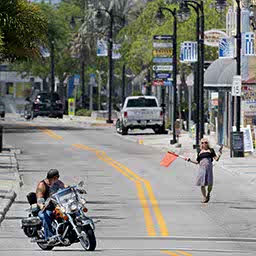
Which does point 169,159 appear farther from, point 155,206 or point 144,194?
point 144,194

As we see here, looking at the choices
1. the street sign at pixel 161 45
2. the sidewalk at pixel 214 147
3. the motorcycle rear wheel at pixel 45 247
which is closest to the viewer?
the motorcycle rear wheel at pixel 45 247

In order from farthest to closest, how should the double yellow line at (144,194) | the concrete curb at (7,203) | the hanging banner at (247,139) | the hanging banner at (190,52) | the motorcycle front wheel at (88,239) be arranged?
the hanging banner at (190,52)
the hanging banner at (247,139)
the concrete curb at (7,203)
the double yellow line at (144,194)
the motorcycle front wheel at (88,239)

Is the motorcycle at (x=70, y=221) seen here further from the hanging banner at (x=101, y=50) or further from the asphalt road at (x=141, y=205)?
the hanging banner at (x=101, y=50)

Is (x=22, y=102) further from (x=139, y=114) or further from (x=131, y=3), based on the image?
(x=139, y=114)

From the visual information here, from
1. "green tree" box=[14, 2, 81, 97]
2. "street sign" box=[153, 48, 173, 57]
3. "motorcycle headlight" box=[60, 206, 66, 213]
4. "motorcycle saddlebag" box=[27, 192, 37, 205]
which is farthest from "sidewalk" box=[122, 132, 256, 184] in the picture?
"green tree" box=[14, 2, 81, 97]

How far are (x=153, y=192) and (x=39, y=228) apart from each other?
1315 centimetres

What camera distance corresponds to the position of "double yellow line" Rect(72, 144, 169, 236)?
23.0 metres

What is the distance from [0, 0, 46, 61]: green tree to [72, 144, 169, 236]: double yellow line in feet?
16.6

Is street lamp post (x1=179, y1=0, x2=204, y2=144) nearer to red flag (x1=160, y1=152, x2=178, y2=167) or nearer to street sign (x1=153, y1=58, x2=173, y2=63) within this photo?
street sign (x1=153, y1=58, x2=173, y2=63)

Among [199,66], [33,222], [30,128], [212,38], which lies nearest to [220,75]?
[199,66]

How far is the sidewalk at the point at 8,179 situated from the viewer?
27.1 meters

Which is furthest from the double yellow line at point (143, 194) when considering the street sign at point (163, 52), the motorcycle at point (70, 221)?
the street sign at point (163, 52)

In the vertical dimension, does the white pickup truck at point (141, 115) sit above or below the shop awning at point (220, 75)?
below

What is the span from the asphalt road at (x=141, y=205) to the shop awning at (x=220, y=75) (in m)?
4.03
